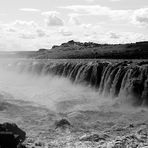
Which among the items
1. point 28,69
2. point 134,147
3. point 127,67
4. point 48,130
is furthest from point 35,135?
point 28,69

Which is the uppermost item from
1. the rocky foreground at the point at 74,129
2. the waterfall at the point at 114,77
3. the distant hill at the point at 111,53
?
the distant hill at the point at 111,53

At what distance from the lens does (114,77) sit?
4372 centimetres

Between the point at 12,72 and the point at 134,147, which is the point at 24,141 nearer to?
the point at 134,147

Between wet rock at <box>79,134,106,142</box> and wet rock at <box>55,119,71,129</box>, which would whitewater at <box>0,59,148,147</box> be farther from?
wet rock at <box>55,119,71,129</box>


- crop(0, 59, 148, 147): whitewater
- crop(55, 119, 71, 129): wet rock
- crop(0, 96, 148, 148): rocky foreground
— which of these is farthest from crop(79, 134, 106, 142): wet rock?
crop(55, 119, 71, 129): wet rock

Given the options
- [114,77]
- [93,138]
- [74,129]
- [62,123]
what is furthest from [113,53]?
[93,138]

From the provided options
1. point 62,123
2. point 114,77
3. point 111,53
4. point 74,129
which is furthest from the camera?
point 111,53

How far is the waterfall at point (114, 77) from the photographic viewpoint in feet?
124

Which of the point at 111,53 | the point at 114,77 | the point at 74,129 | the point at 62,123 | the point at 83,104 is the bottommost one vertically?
the point at 83,104

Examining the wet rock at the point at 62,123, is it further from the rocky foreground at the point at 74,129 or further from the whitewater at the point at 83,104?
the whitewater at the point at 83,104

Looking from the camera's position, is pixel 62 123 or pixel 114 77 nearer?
pixel 62 123

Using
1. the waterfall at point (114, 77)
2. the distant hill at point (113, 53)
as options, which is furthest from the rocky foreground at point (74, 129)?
the distant hill at point (113, 53)

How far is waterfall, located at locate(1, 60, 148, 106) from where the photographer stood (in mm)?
37750

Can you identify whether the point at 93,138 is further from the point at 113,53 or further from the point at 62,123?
the point at 113,53
